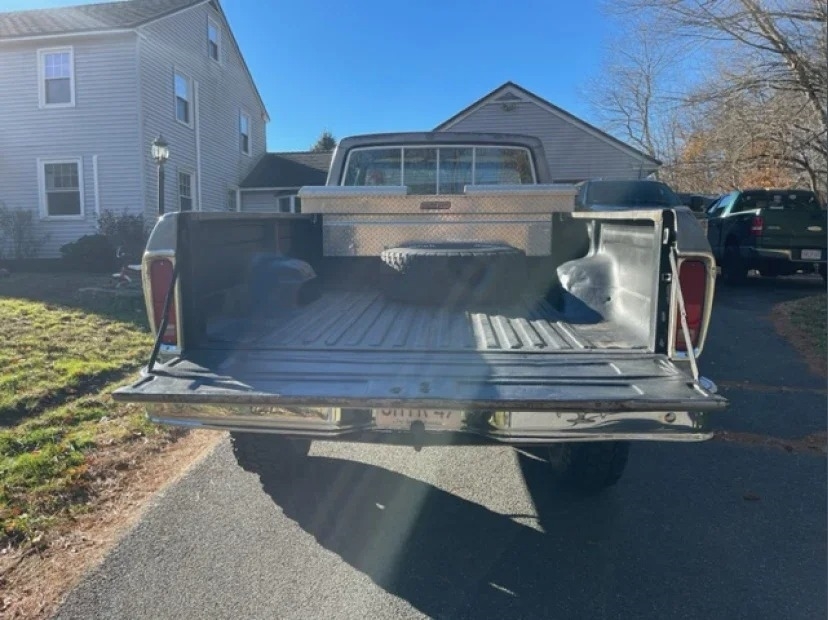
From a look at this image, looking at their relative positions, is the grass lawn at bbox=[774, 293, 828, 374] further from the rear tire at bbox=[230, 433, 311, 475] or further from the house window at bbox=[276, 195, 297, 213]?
the house window at bbox=[276, 195, 297, 213]

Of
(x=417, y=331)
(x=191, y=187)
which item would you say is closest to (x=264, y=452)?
(x=417, y=331)

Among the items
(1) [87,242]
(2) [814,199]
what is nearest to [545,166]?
(2) [814,199]

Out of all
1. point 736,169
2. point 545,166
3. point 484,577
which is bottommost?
point 484,577

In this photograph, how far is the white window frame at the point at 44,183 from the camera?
663 inches

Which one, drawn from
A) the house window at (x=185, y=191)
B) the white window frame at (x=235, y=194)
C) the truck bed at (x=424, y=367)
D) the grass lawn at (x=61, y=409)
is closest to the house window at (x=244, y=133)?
the white window frame at (x=235, y=194)

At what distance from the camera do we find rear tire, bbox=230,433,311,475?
3.43 m

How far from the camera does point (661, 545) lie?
3.16 m

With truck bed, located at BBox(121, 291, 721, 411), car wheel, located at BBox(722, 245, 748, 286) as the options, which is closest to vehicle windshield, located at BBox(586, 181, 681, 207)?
car wheel, located at BBox(722, 245, 748, 286)

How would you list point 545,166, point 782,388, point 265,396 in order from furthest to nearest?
1. point 782,388
2. point 545,166
3. point 265,396

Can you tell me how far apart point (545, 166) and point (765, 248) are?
332 inches

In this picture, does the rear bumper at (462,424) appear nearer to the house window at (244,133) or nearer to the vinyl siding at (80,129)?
the vinyl siding at (80,129)

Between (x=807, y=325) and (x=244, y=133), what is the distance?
21189 millimetres

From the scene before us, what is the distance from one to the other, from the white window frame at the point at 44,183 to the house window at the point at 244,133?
773 centimetres

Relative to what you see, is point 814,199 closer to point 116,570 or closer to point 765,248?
point 765,248
